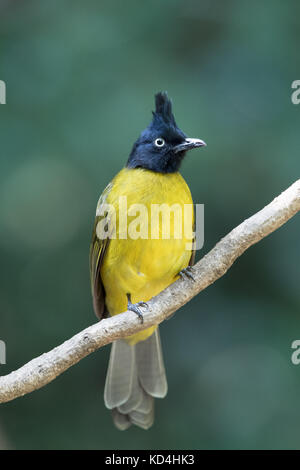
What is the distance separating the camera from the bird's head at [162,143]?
9.84 feet

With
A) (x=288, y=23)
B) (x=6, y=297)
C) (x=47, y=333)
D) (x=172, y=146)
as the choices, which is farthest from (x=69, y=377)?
(x=288, y=23)

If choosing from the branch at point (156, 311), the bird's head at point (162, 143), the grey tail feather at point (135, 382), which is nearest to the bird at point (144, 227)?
the bird's head at point (162, 143)

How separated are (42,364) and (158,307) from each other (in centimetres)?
54

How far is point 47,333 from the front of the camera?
3535mm

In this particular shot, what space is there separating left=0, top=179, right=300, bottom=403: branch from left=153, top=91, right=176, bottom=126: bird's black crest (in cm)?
72

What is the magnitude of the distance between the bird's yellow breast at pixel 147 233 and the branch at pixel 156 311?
0.91 feet

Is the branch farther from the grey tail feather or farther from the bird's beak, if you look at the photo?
the grey tail feather

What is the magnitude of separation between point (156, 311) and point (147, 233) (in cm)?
44

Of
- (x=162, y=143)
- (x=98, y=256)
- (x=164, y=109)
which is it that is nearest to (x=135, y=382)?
(x=98, y=256)

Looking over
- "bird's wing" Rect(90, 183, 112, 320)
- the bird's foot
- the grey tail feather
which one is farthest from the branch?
the grey tail feather

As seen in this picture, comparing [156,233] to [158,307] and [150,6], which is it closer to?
[158,307]

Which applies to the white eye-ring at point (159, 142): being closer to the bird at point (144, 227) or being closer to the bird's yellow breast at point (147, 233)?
the bird at point (144, 227)

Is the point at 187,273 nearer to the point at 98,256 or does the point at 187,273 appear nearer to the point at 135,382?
the point at 98,256

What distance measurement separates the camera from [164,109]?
2.99 metres
